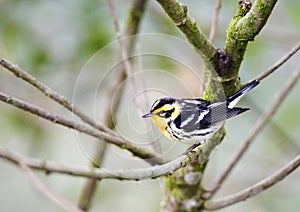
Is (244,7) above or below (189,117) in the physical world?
A: above

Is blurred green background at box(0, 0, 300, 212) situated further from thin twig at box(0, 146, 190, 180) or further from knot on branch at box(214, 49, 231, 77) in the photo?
knot on branch at box(214, 49, 231, 77)

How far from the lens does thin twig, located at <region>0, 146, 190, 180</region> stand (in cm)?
68

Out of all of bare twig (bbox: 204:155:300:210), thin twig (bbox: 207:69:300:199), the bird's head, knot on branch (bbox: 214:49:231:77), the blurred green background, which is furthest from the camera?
the blurred green background

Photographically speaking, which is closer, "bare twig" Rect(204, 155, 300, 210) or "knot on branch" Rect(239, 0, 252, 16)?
"knot on branch" Rect(239, 0, 252, 16)

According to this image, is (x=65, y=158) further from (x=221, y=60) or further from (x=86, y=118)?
(x=221, y=60)

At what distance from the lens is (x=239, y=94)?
75cm

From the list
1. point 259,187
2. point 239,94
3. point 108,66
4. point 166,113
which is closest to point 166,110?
point 166,113

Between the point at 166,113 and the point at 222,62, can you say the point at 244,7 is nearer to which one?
the point at 222,62

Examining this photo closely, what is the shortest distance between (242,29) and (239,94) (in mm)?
91

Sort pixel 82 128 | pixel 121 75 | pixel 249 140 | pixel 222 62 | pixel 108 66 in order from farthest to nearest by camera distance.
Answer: pixel 108 66, pixel 121 75, pixel 249 140, pixel 82 128, pixel 222 62

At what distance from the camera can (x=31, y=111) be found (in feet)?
2.87

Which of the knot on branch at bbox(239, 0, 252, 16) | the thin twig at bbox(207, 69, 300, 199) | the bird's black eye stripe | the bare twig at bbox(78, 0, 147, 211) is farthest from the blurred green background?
the bird's black eye stripe

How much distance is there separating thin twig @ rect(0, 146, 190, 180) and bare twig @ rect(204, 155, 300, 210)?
0.87 ft

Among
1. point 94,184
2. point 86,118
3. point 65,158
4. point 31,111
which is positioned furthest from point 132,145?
point 65,158
